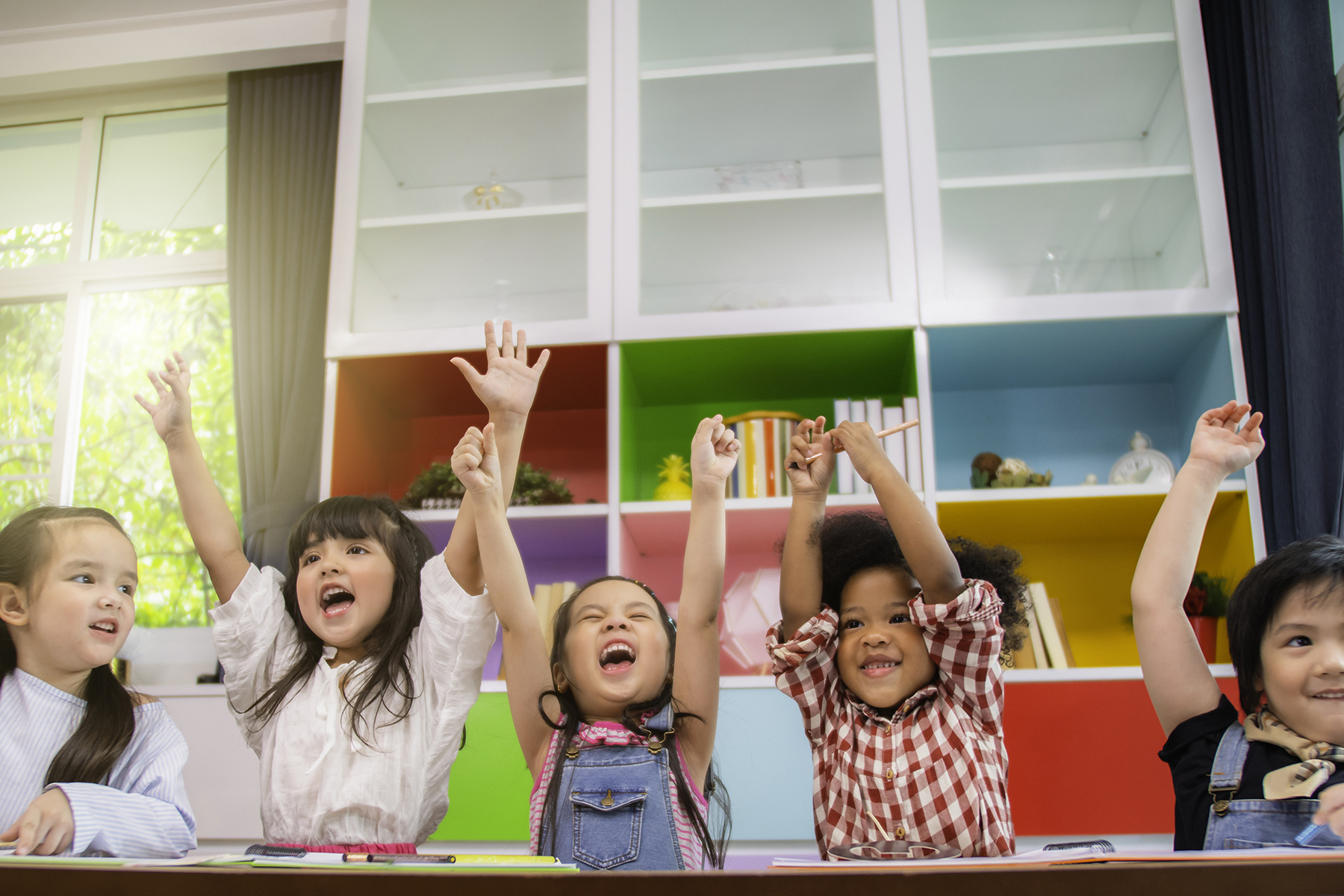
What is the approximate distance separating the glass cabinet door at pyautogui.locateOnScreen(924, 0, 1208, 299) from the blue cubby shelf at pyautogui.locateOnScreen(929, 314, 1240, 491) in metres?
0.13

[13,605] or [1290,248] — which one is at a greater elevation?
[1290,248]

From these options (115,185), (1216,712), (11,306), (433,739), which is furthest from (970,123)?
(11,306)

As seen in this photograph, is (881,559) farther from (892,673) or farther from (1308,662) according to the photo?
(1308,662)

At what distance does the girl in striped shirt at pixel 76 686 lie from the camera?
1.23 m

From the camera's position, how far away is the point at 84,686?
136cm

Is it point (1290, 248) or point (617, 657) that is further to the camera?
point (1290, 248)

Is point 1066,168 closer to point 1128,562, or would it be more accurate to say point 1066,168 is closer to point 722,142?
point 722,142

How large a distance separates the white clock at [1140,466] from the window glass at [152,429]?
2.33 meters

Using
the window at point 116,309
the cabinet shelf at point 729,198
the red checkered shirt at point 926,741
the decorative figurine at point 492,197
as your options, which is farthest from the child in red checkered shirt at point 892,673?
the window at point 116,309

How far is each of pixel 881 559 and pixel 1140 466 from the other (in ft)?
3.47

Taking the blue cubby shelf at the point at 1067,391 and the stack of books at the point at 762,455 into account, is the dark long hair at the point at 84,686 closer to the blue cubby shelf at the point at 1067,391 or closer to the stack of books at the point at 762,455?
the stack of books at the point at 762,455

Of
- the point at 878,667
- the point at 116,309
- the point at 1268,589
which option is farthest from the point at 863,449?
the point at 116,309

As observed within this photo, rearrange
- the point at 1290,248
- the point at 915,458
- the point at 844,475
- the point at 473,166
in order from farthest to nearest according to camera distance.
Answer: the point at 473,166, the point at 844,475, the point at 915,458, the point at 1290,248

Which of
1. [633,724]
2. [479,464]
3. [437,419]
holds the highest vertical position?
[437,419]
